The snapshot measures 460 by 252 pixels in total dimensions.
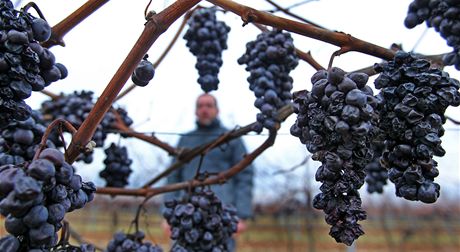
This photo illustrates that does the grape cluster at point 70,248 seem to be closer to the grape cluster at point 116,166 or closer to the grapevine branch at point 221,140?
the grapevine branch at point 221,140

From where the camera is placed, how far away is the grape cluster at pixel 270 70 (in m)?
1.12

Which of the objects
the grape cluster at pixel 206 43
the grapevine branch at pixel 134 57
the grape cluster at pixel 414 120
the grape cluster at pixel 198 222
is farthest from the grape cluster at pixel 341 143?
the grape cluster at pixel 206 43

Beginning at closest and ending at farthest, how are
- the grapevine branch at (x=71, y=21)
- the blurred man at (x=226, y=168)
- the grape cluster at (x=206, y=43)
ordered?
the grapevine branch at (x=71, y=21) → the grape cluster at (x=206, y=43) → the blurred man at (x=226, y=168)

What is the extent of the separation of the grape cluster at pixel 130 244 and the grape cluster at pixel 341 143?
62cm

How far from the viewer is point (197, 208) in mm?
1137

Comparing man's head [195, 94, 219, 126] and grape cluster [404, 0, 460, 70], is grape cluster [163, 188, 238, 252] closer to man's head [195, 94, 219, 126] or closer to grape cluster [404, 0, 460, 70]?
grape cluster [404, 0, 460, 70]

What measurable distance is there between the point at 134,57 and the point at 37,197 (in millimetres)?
207

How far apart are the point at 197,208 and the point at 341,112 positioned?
0.61 metres

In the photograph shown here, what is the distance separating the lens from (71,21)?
762 millimetres

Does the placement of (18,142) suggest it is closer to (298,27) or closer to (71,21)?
(71,21)

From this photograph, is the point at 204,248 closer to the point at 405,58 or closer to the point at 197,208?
the point at 197,208

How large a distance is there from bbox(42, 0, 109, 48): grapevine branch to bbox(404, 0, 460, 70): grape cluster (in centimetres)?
58

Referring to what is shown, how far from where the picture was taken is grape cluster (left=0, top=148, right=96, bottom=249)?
0.54 metres

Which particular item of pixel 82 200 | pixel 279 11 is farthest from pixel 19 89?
pixel 279 11
